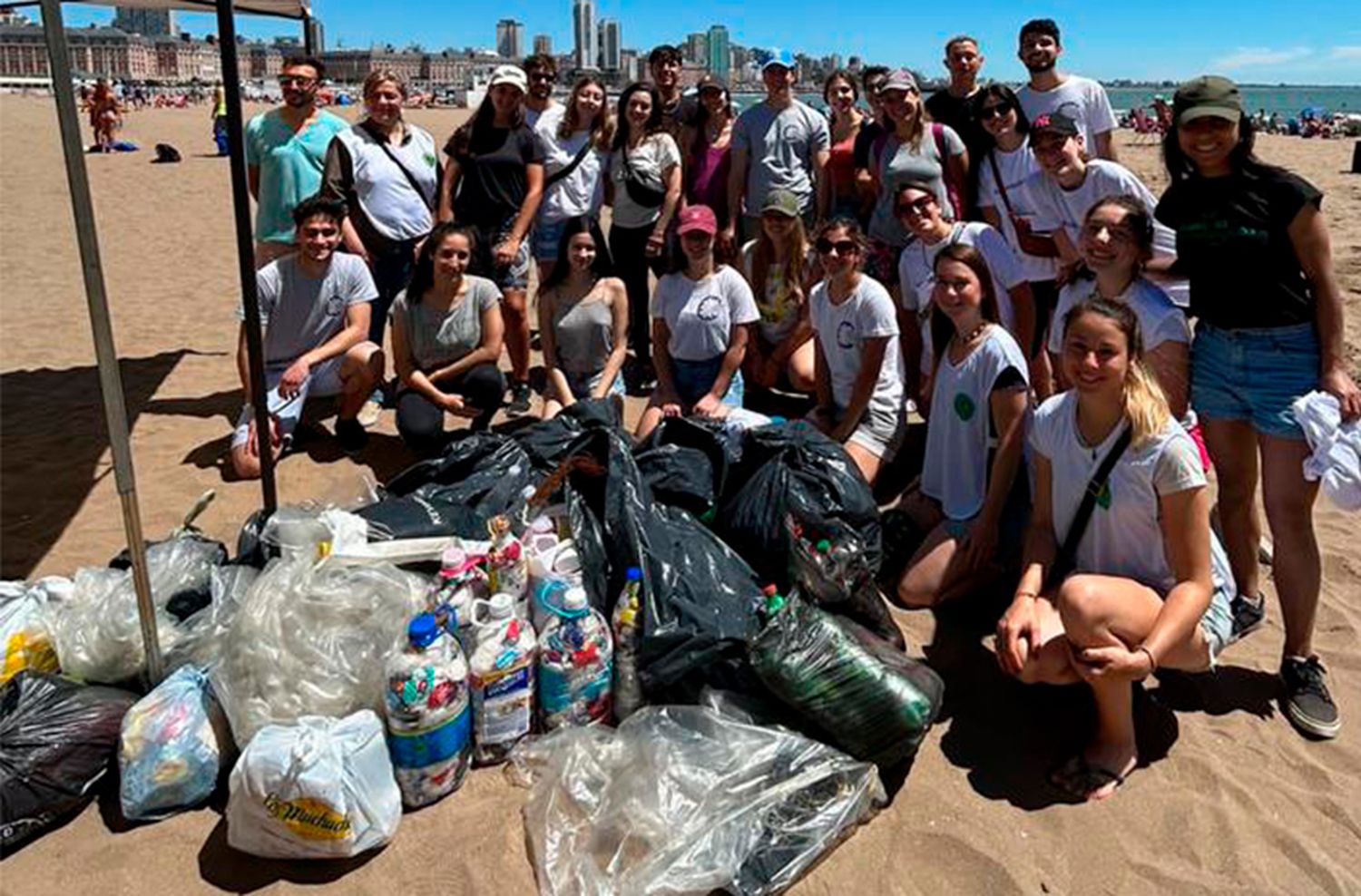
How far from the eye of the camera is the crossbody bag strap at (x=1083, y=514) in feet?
9.19

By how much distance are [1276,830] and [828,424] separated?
7.93 ft

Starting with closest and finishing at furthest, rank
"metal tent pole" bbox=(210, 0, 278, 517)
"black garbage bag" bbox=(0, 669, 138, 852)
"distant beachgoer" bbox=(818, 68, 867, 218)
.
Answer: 1. "black garbage bag" bbox=(0, 669, 138, 852)
2. "metal tent pole" bbox=(210, 0, 278, 517)
3. "distant beachgoer" bbox=(818, 68, 867, 218)

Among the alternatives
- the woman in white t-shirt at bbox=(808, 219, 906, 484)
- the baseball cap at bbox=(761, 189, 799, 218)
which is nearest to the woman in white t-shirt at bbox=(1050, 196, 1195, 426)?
the woman in white t-shirt at bbox=(808, 219, 906, 484)

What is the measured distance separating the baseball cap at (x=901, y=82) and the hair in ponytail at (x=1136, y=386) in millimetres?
2656

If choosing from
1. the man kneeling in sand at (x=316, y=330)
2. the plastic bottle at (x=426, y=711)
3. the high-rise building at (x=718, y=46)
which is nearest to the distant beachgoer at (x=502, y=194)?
the man kneeling in sand at (x=316, y=330)

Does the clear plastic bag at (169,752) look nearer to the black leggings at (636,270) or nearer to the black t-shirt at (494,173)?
the black t-shirt at (494,173)

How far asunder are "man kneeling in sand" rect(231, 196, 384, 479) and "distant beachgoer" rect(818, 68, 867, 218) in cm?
276

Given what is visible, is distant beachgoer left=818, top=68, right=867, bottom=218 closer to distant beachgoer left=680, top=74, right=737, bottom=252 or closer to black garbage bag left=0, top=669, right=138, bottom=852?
distant beachgoer left=680, top=74, right=737, bottom=252

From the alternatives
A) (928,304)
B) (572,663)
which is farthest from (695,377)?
(572,663)

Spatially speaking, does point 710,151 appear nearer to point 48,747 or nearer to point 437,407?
point 437,407

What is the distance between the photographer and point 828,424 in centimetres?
451

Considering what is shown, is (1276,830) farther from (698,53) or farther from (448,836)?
(698,53)

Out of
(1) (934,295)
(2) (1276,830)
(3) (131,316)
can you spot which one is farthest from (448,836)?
(3) (131,316)

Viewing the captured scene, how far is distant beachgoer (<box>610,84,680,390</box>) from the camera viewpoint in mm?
5672
